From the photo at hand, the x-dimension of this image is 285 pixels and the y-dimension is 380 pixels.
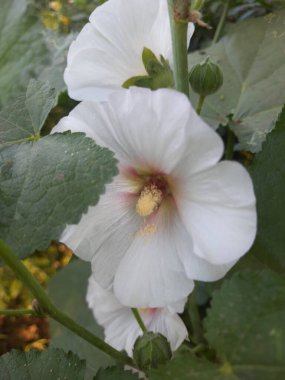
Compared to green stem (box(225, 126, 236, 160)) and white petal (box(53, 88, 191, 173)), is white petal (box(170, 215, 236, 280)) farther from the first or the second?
green stem (box(225, 126, 236, 160))

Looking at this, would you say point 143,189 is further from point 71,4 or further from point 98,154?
point 71,4

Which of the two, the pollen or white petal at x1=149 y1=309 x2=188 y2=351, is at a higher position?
the pollen

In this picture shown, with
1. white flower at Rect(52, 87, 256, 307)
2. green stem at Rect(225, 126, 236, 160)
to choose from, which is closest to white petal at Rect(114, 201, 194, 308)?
white flower at Rect(52, 87, 256, 307)

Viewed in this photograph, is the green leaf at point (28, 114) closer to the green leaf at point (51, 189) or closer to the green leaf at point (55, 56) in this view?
the green leaf at point (51, 189)

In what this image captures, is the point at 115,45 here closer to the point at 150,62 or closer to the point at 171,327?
the point at 150,62

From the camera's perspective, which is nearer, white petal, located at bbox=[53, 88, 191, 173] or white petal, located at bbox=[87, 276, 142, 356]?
white petal, located at bbox=[53, 88, 191, 173]

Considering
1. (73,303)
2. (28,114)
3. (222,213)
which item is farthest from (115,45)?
(73,303)

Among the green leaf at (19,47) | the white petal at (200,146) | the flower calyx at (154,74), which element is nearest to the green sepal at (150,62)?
the flower calyx at (154,74)

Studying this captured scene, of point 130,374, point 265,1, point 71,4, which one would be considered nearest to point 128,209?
point 130,374
